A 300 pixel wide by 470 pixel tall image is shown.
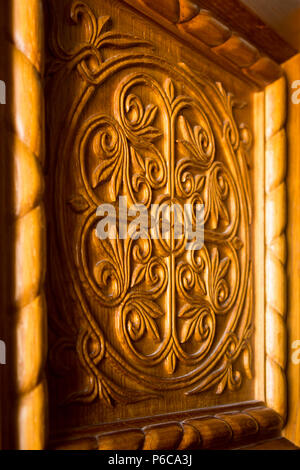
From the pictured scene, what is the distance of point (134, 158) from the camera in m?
0.64

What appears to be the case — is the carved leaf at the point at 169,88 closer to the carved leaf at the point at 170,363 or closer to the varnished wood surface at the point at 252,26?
the varnished wood surface at the point at 252,26

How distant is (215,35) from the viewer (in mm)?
733

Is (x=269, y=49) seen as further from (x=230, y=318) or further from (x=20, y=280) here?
(x=20, y=280)

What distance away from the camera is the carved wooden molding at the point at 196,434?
53 centimetres

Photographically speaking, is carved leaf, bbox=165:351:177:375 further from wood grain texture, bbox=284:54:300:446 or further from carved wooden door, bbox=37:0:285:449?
wood grain texture, bbox=284:54:300:446

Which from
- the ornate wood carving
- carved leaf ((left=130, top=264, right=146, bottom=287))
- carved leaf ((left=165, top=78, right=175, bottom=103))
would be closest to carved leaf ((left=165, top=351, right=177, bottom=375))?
the ornate wood carving

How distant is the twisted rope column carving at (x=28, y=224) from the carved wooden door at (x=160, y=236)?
0.17 ft

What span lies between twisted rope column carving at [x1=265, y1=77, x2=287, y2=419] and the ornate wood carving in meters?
0.05

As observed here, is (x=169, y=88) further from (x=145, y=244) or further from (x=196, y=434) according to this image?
(x=196, y=434)

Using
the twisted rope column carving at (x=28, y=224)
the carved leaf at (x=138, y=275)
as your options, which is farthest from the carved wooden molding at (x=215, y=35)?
the carved leaf at (x=138, y=275)

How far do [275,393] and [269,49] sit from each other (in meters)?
0.68

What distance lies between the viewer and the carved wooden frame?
0.46 metres

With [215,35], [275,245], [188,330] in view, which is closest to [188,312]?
[188,330]
